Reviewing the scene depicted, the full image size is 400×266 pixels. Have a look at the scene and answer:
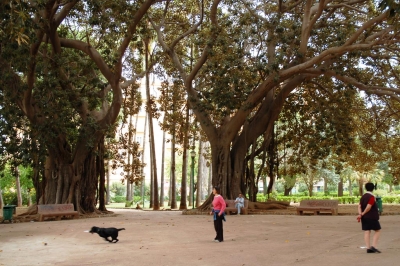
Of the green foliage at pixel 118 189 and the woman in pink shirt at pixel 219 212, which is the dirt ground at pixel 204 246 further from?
the green foliage at pixel 118 189

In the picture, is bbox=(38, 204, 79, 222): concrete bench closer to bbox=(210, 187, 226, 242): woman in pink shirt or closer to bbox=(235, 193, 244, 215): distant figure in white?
bbox=(235, 193, 244, 215): distant figure in white

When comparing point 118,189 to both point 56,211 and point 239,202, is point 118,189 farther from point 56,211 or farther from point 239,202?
point 239,202

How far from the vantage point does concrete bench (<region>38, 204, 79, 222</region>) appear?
803 inches

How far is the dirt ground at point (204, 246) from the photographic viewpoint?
8.94 meters

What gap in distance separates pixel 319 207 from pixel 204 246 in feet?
37.1

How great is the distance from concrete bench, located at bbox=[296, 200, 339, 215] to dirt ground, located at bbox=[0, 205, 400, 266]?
17.4 feet

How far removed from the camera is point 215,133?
23.8 metres

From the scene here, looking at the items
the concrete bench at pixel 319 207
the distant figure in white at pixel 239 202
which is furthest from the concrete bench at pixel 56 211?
the concrete bench at pixel 319 207

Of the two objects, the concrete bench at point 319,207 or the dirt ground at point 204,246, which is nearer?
the dirt ground at point 204,246

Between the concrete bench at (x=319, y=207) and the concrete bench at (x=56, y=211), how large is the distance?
30.8 ft

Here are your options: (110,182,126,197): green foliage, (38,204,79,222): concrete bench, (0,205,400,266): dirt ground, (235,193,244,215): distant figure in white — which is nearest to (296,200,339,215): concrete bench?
(235,193,244,215): distant figure in white

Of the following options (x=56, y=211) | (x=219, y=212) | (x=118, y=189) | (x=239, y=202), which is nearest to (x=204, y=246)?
(x=219, y=212)

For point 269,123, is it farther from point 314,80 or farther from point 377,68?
point 377,68

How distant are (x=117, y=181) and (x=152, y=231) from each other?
192ft
